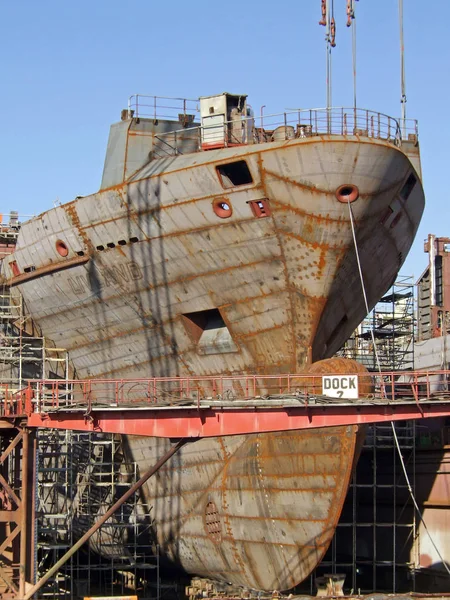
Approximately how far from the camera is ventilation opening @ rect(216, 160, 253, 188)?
2552cm

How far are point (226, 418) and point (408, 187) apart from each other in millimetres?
9297

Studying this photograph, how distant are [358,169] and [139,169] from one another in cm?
610

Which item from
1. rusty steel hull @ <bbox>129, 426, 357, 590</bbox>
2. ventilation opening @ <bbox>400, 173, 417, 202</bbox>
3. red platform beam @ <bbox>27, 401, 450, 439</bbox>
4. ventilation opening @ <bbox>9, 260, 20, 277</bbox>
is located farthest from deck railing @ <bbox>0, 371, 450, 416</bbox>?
ventilation opening @ <bbox>9, 260, 20, 277</bbox>

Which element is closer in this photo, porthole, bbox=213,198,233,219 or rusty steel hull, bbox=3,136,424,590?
rusty steel hull, bbox=3,136,424,590

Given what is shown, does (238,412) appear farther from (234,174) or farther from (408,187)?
(408,187)

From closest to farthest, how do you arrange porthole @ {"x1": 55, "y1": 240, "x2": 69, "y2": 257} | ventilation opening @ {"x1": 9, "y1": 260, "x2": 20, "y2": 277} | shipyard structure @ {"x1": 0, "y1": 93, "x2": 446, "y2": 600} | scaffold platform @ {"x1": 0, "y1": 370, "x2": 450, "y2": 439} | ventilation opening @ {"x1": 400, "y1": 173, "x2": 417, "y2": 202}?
scaffold platform @ {"x1": 0, "y1": 370, "x2": 450, "y2": 439}, shipyard structure @ {"x1": 0, "y1": 93, "x2": 446, "y2": 600}, ventilation opening @ {"x1": 400, "y1": 173, "x2": 417, "y2": 202}, porthole @ {"x1": 55, "y1": 240, "x2": 69, "y2": 257}, ventilation opening @ {"x1": 9, "y1": 260, "x2": 20, "y2": 277}

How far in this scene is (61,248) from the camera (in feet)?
97.2

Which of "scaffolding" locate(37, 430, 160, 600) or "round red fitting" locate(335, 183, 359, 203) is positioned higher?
"round red fitting" locate(335, 183, 359, 203)

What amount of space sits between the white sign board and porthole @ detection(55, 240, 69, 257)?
10543 mm

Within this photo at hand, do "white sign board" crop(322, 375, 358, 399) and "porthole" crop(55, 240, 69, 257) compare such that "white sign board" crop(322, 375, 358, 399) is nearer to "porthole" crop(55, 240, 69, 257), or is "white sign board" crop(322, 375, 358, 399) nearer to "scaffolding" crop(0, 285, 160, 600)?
"scaffolding" crop(0, 285, 160, 600)

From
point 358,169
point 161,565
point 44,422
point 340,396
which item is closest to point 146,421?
point 44,422

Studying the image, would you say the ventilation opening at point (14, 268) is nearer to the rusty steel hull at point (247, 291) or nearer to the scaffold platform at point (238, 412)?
the rusty steel hull at point (247, 291)

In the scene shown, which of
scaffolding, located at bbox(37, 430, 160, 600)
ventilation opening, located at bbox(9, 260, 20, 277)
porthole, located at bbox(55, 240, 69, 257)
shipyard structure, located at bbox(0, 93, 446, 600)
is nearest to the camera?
shipyard structure, located at bbox(0, 93, 446, 600)

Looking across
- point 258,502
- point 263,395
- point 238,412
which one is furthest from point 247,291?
point 238,412
